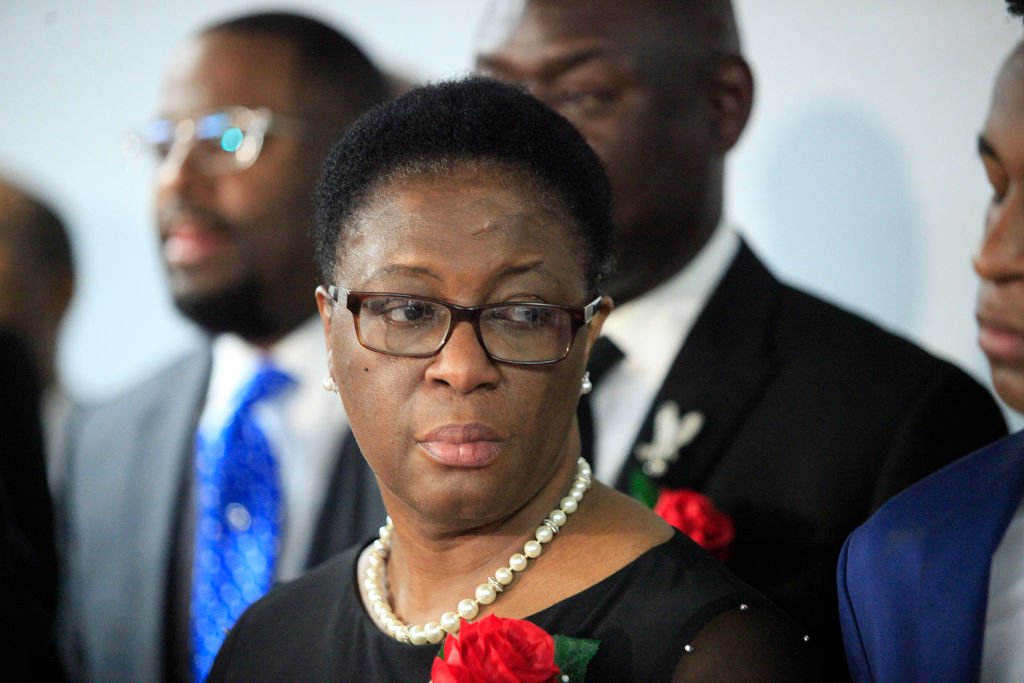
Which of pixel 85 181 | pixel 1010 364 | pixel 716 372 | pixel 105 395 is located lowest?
pixel 105 395

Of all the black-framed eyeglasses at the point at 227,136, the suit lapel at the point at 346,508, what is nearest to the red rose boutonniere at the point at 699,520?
the suit lapel at the point at 346,508

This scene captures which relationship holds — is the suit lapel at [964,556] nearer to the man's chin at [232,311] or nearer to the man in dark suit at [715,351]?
the man in dark suit at [715,351]

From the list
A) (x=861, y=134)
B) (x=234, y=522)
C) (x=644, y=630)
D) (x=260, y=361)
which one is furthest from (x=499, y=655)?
(x=260, y=361)

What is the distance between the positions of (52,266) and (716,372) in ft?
6.07

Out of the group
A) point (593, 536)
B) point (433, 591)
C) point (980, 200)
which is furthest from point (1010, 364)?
point (433, 591)

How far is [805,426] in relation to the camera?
6.31ft

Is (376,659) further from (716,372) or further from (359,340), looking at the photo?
(716,372)

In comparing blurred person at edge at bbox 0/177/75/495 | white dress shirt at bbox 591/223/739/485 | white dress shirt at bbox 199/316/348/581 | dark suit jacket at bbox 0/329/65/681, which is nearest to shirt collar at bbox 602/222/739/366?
white dress shirt at bbox 591/223/739/485

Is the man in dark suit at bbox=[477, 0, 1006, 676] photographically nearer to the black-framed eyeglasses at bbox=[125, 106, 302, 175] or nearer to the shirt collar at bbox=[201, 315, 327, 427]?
the black-framed eyeglasses at bbox=[125, 106, 302, 175]

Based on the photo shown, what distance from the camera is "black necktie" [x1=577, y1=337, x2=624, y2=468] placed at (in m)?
2.09

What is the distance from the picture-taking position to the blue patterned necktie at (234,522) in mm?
2469

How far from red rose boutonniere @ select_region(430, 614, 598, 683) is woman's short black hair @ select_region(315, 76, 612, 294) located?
414 millimetres

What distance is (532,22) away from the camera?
6.97 feet

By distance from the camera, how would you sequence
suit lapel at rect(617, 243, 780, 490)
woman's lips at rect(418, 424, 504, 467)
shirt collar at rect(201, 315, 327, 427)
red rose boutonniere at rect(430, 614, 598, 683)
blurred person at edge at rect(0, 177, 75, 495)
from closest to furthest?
red rose boutonniere at rect(430, 614, 598, 683)
woman's lips at rect(418, 424, 504, 467)
suit lapel at rect(617, 243, 780, 490)
shirt collar at rect(201, 315, 327, 427)
blurred person at edge at rect(0, 177, 75, 495)
